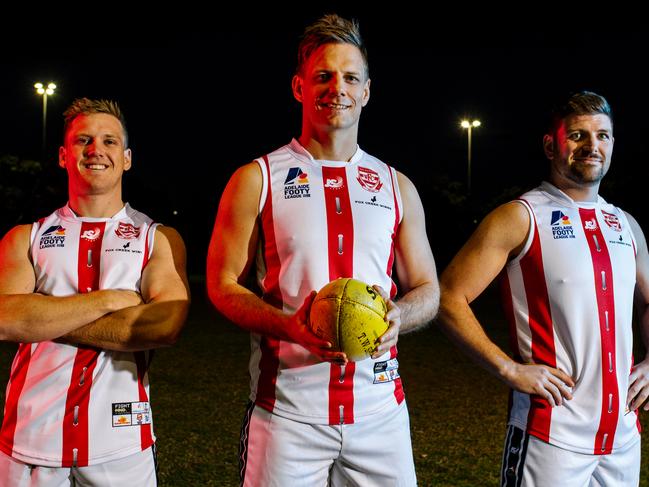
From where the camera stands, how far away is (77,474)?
2.79m

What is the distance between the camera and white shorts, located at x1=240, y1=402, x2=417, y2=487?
2.64m

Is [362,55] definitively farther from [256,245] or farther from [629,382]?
[629,382]

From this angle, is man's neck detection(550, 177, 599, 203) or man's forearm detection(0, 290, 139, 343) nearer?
man's forearm detection(0, 290, 139, 343)

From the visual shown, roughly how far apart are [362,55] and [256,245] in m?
0.89

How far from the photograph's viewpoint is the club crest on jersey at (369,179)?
2.92 meters

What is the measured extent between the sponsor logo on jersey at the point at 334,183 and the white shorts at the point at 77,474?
1.31 metres

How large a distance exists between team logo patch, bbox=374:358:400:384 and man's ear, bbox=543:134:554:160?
130cm

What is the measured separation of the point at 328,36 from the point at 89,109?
1.11 meters

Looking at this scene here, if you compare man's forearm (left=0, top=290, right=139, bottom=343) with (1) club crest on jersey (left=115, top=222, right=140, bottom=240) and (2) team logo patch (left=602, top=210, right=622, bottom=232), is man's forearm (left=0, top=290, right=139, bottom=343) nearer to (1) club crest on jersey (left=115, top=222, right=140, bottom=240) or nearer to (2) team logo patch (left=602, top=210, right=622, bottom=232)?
(1) club crest on jersey (left=115, top=222, right=140, bottom=240)

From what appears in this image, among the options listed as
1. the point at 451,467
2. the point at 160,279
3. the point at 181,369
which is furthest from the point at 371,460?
the point at 181,369

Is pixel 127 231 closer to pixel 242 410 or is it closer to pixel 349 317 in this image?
pixel 349 317

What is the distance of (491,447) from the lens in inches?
250

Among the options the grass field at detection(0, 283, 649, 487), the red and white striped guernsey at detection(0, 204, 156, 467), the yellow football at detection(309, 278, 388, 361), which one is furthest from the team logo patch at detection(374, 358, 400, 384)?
the grass field at detection(0, 283, 649, 487)

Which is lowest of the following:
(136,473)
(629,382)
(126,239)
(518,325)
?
(136,473)
